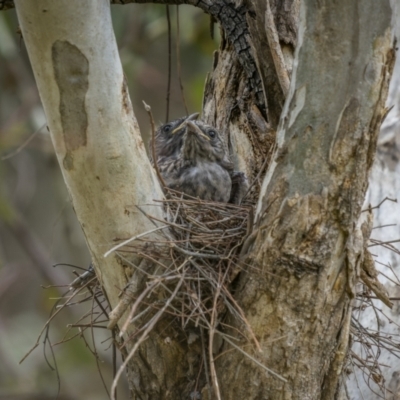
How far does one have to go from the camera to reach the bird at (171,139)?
4.15m

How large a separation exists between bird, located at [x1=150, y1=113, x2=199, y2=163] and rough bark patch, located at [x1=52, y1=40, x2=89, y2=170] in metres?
1.58

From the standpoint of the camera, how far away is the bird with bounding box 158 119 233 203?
383 centimetres

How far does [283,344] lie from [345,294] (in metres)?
0.29

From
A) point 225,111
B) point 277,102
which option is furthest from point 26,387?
point 277,102

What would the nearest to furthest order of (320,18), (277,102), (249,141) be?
(320,18), (277,102), (249,141)

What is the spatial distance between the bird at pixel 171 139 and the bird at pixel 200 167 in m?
0.09

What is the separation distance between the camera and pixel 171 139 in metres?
4.21

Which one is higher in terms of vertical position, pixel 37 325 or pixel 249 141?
pixel 249 141

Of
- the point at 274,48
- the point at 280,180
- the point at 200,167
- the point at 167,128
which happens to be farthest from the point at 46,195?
the point at 280,180

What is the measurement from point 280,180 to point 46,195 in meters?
7.08

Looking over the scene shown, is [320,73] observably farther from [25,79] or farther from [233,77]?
[25,79]

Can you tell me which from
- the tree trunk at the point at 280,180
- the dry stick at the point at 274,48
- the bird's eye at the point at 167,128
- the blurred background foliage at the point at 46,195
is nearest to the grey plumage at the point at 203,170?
the bird's eye at the point at 167,128

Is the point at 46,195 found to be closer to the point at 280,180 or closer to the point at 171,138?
the point at 171,138

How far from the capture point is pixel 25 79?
731 cm
